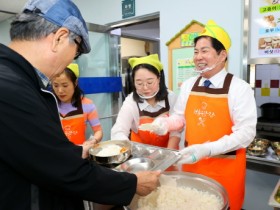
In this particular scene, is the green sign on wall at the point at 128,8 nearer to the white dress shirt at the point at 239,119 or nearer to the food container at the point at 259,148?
the white dress shirt at the point at 239,119

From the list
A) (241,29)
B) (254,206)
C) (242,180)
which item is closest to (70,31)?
(242,180)

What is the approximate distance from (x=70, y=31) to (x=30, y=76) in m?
0.21

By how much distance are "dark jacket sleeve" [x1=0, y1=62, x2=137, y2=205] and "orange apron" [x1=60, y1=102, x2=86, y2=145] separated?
1315 millimetres

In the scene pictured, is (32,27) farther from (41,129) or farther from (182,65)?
(182,65)

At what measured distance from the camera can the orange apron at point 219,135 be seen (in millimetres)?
1555

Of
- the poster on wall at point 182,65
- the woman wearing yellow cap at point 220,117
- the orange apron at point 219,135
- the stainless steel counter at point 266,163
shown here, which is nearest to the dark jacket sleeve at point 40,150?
the woman wearing yellow cap at point 220,117

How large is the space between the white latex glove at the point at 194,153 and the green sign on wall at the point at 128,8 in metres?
2.17

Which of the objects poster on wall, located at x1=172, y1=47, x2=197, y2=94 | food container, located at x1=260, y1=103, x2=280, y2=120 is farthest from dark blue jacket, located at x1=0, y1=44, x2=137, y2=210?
food container, located at x1=260, y1=103, x2=280, y2=120

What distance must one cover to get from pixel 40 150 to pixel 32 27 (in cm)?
40

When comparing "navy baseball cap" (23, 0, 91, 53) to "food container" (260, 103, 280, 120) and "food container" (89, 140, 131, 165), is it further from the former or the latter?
"food container" (260, 103, 280, 120)

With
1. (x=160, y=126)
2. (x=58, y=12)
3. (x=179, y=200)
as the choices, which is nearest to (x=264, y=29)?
(x=160, y=126)

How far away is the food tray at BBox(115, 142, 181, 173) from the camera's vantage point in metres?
1.10

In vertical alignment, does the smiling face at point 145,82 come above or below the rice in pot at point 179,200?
above

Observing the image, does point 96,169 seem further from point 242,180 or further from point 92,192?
point 242,180
